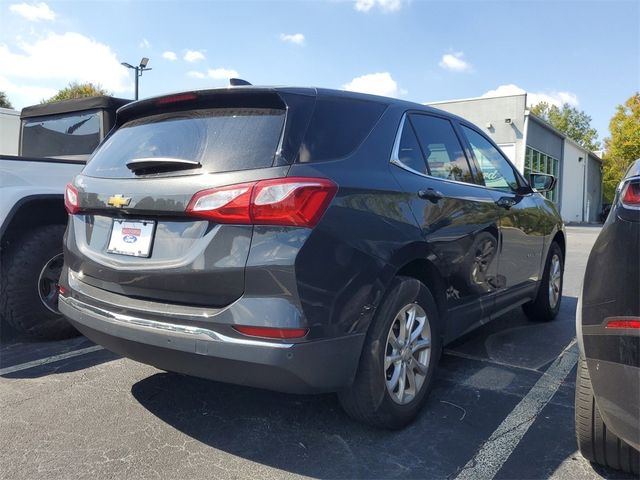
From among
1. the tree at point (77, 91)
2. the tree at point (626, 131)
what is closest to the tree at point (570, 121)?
the tree at point (626, 131)

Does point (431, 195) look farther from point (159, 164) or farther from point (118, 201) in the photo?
point (118, 201)

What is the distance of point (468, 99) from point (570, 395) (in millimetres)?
25015

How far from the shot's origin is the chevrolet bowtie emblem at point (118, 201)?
2.52 metres

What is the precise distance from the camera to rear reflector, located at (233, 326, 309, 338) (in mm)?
2160

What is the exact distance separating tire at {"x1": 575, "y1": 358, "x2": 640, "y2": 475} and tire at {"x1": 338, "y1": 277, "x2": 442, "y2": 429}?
0.81m

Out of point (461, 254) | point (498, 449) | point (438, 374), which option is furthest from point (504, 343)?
point (498, 449)

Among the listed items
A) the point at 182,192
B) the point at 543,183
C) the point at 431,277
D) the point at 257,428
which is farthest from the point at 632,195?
the point at 543,183

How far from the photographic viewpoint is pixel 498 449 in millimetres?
2598

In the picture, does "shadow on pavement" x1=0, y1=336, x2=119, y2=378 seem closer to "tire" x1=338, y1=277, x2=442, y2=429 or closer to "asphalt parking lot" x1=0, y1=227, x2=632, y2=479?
"asphalt parking lot" x1=0, y1=227, x2=632, y2=479

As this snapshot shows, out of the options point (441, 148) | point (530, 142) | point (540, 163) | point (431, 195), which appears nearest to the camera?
point (431, 195)

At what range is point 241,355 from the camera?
7.17 ft

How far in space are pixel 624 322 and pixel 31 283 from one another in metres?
3.90

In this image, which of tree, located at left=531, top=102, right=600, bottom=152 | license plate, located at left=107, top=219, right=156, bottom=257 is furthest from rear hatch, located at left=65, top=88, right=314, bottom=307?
tree, located at left=531, top=102, right=600, bottom=152

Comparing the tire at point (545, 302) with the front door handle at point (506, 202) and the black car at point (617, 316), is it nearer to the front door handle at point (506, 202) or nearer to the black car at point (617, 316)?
the front door handle at point (506, 202)
